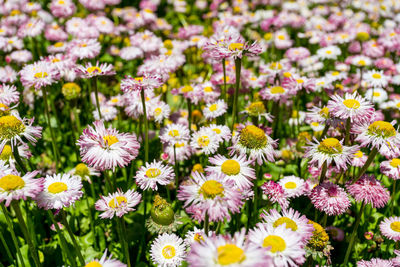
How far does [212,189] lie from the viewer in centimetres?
163

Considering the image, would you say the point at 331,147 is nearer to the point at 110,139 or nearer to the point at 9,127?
the point at 110,139

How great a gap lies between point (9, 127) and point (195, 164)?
1.60 m

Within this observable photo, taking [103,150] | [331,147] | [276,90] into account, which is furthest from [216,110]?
[103,150]

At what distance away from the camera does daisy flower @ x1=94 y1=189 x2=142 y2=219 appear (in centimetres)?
214

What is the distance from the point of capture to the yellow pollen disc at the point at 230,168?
80.4 inches

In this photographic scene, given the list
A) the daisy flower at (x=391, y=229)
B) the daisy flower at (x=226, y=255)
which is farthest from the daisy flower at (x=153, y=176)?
the daisy flower at (x=391, y=229)

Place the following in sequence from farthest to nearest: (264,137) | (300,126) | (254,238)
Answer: (300,126)
(264,137)
(254,238)

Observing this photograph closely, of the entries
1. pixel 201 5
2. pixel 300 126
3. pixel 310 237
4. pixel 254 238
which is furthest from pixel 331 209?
pixel 201 5

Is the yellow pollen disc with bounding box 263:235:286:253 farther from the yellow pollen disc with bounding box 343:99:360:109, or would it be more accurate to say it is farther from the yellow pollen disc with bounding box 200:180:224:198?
the yellow pollen disc with bounding box 343:99:360:109

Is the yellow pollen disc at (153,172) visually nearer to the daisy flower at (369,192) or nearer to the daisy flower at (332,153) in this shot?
the daisy flower at (332,153)

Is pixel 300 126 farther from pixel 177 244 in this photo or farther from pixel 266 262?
pixel 266 262

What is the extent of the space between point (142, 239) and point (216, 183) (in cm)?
126

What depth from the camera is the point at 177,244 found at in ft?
7.04

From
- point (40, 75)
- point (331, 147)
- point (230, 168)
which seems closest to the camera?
point (230, 168)
